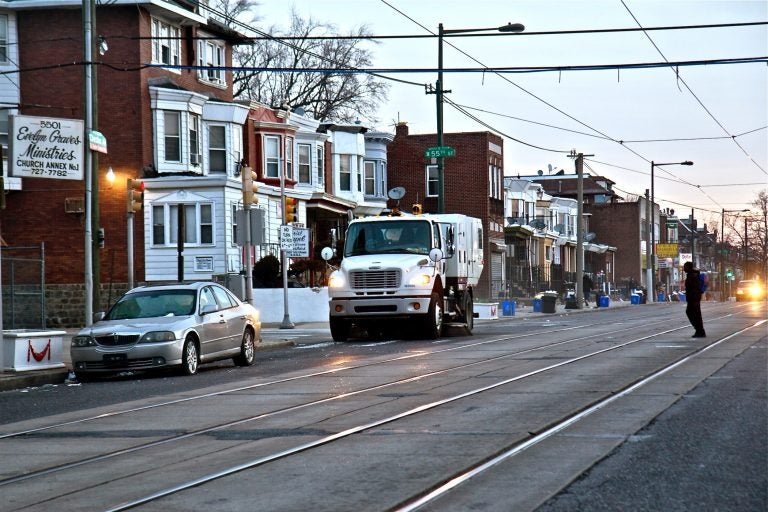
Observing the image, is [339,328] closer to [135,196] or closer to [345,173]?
[135,196]

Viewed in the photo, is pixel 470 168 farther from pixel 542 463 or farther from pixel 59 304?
pixel 542 463

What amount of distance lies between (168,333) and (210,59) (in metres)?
32.8

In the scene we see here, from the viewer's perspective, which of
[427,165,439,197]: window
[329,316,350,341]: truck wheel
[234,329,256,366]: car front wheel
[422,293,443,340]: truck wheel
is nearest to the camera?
[234,329,256,366]: car front wheel

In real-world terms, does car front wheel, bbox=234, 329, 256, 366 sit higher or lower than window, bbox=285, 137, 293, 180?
lower

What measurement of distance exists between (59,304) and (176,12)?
11.9 m

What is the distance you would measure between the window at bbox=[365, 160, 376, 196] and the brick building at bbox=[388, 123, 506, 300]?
3.14 metres

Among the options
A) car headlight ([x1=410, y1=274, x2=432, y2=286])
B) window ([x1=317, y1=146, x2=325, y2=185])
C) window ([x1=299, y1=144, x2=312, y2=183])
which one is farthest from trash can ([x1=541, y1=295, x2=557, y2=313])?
car headlight ([x1=410, y1=274, x2=432, y2=286])

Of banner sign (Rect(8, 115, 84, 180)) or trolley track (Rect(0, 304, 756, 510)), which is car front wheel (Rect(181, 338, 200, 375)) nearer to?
trolley track (Rect(0, 304, 756, 510))

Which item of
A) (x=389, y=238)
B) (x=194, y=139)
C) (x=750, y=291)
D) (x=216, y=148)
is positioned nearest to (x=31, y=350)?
(x=389, y=238)

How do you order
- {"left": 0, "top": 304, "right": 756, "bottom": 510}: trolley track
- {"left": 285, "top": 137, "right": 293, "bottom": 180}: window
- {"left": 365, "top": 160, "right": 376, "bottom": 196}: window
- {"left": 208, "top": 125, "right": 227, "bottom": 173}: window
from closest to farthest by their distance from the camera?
{"left": 0, "top": 304, "right": 756, "bottom": 510}: trolley track
{"left": 208, "top": 125, "right": 227, "bottom": 173}: window
{"left": 285, "top": 137, "right": 293, "bottom": 180}: window
{"left": 365, "top": 160, "right": 376, "bottom": 196}: window

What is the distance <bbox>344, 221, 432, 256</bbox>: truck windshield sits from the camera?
27.9 m

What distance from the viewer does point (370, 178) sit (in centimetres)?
6362

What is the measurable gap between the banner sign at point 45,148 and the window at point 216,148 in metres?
24.1

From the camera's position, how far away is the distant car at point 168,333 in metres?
18.5
